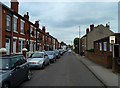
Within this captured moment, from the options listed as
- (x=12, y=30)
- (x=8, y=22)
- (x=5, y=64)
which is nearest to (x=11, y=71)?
(x=5, y=64)

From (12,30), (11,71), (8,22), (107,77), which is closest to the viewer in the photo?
(11,71)

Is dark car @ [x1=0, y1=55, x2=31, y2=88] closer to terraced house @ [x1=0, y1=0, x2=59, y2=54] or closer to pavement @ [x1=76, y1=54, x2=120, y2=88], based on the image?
pavement @ [x1=76, y1=54, x2=120, y2=88]

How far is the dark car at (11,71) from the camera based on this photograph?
932 centimetres

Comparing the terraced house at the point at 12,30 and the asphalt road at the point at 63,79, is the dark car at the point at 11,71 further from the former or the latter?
the terraced house at the point at 12,30

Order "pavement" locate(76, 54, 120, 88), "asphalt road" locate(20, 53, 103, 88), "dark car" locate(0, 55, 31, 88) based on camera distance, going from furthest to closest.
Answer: "asphalt road" locate(20, 53, 103, 88) < "pavement" locate(76, 54, 120, 88) < "dark car" locate(0, 55, 31, 88)

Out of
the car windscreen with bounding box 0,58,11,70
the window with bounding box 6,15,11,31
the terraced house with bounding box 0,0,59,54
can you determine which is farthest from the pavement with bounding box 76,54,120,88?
the window with bounding box 6,15,11,31

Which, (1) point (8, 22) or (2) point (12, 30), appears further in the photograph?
(2) point (12, 30)

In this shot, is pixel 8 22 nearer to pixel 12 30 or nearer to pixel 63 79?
pixel 12 30

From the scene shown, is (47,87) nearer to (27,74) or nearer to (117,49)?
(27,74)

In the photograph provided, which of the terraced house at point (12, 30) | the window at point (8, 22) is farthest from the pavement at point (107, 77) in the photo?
the window at point (8, 22)

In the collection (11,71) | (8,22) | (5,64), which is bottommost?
(11,71)

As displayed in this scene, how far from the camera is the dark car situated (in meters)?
9.32

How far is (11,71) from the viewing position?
9.99 meters

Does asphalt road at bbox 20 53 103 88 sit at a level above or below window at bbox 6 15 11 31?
below
